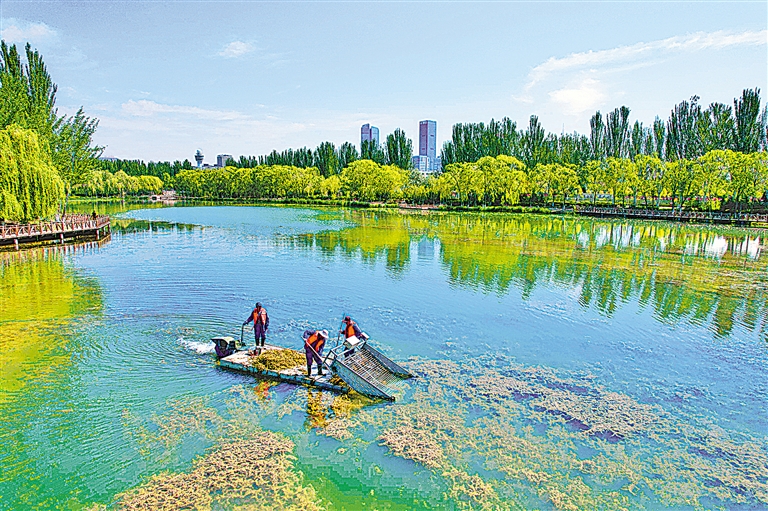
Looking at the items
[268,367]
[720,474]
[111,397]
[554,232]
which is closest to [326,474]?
[268,367]

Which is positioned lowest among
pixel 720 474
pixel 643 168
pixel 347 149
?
pixel 720 474

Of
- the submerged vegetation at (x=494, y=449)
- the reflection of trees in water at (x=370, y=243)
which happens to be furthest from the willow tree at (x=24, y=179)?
the submerged vegetation at (x=494, y=449)

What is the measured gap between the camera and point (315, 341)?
38.9 feet

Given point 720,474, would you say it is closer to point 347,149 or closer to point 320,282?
point 320,282

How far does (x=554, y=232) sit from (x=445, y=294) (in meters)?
30.4

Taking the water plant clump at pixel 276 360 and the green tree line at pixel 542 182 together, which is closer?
the water plant clump at pixel 276 360

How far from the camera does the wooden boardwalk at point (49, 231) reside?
3096cm

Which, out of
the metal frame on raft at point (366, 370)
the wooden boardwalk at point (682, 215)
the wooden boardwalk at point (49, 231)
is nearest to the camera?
the metal frame on raft at point (366, 370)

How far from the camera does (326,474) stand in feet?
27.7

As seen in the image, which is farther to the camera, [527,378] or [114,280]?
[114,280]

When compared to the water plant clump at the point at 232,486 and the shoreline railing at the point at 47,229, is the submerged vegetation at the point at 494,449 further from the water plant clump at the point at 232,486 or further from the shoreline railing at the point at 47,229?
the shoreline railing at the point at 47,229

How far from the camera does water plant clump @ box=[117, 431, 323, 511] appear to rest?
757 centimetres

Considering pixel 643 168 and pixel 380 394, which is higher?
pixel 643 168

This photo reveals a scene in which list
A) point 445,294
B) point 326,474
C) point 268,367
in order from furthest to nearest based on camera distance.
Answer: point 445,294 < point 268,367 < point 326,474
